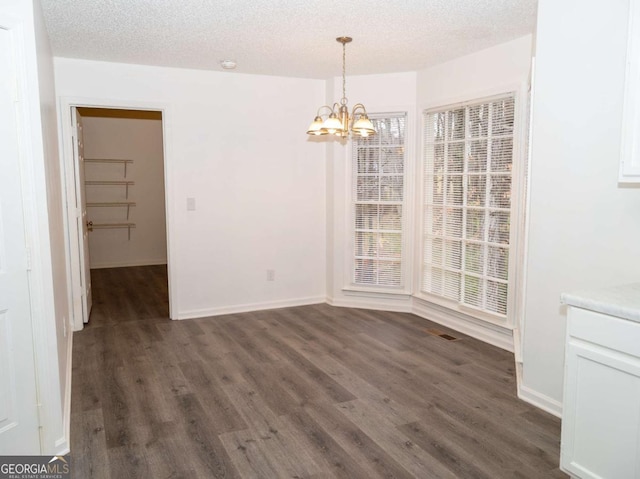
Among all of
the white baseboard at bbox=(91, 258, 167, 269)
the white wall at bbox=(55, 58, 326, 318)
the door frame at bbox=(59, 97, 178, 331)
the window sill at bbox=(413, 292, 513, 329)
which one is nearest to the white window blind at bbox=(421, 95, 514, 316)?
the window sill at bbox=(413, 292, 513, 329)

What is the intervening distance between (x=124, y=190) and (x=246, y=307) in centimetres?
434

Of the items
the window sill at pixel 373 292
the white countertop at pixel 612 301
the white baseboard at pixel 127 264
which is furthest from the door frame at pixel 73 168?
the white countertop at pixel 612 301

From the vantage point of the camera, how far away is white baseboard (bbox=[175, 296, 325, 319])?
5.18m

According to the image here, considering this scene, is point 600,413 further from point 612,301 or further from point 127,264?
point 127,264

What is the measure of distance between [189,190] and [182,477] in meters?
3.27

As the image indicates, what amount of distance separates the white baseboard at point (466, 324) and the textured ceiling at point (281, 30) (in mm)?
2453

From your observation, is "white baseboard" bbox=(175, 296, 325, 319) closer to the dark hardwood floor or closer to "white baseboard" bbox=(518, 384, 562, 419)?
the dark hardwood floor

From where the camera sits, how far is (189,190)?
5.09 metres

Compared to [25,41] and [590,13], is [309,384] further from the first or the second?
[590,13]

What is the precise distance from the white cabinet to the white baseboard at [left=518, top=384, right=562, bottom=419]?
0.80 meters

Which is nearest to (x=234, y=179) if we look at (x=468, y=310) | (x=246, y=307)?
(x=246, y=307)

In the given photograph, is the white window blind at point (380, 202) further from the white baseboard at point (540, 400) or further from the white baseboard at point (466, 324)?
the white baseboard at point (540, 400)

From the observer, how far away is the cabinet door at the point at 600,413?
1.91 m

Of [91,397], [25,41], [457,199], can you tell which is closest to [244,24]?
[25,41]
